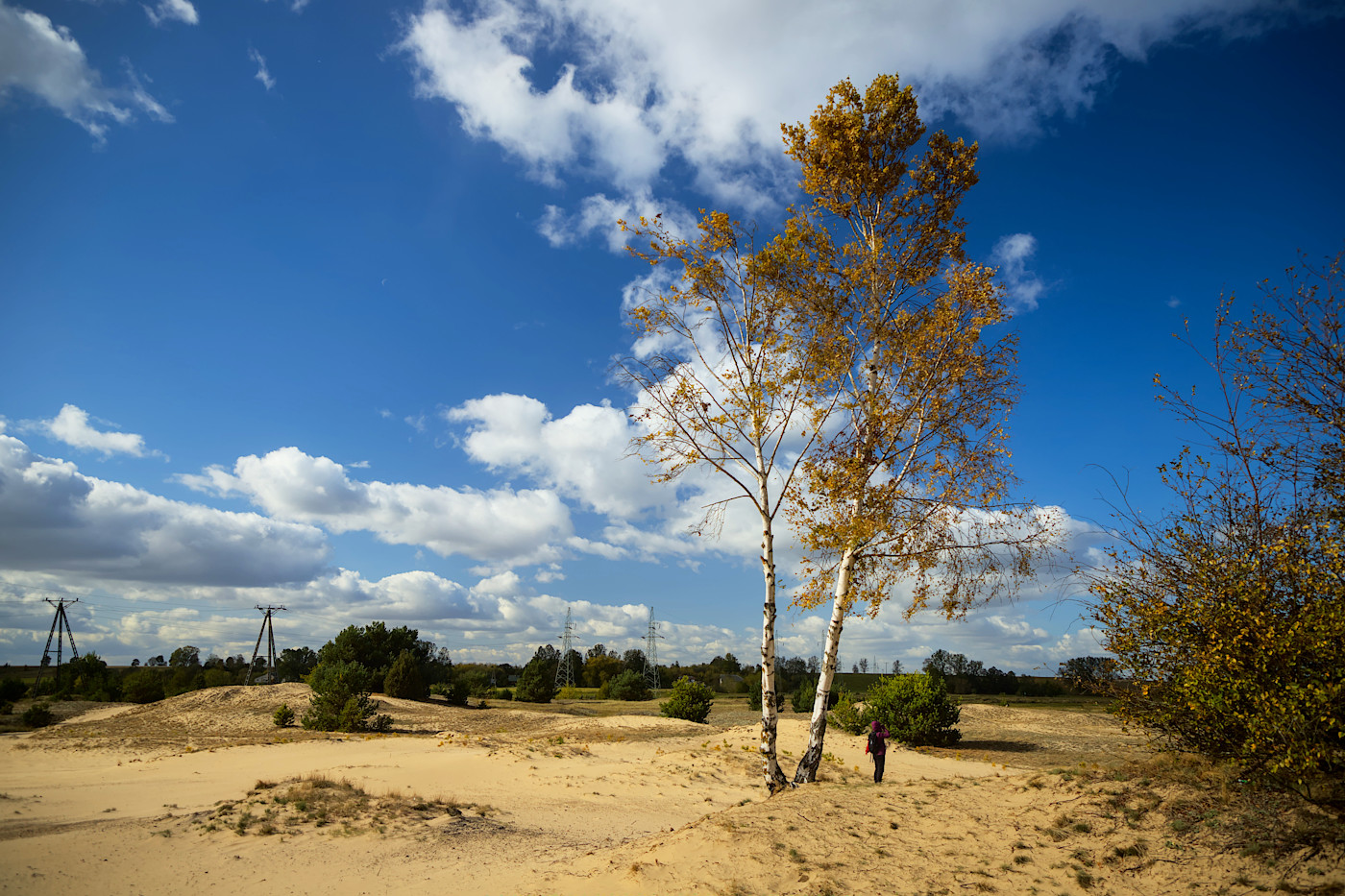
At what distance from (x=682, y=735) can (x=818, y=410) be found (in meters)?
15.5

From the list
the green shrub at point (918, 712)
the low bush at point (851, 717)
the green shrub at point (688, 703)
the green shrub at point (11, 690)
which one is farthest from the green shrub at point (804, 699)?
the green shrub at point (11, 690)

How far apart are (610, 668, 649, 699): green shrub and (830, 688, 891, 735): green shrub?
2739cm

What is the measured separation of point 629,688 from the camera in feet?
158

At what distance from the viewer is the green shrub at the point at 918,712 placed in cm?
1955

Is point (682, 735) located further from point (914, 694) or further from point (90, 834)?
point (90, 834)

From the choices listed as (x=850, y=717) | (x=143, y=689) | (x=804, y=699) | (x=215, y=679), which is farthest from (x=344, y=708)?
(x=215, y=679)

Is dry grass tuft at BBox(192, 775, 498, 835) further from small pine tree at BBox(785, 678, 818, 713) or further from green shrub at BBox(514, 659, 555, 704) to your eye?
green shrub at BBox(514, 659, 555, 704)

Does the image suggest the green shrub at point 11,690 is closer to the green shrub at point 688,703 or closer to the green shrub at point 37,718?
the green shrub at point 37,718

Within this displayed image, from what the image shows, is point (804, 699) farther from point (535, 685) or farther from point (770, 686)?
point (770, 686)

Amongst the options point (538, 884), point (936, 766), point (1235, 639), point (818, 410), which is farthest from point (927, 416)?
point (936, 766)

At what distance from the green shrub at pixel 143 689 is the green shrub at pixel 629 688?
90.9ft

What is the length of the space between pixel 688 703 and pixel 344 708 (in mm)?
13230

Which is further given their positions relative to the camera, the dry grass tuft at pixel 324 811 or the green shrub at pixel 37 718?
the green shrub at pixel 37 718

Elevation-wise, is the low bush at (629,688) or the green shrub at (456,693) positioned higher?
the green shrub at (456,693)
